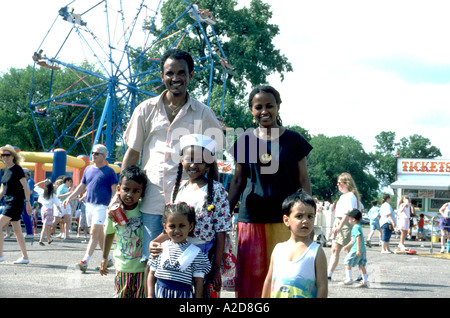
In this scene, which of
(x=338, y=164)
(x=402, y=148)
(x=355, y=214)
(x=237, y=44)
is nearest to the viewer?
(x=355, y=214)

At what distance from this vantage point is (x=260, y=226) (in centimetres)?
384

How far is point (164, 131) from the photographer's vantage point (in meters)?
3.91

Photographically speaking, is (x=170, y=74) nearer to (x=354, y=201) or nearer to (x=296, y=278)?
(x=296, y=278)

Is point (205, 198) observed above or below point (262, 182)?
below

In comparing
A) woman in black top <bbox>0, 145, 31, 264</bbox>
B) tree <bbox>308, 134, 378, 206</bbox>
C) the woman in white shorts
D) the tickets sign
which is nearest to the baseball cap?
woman in black top <bbox>0, 145, 31, 264</bbox>

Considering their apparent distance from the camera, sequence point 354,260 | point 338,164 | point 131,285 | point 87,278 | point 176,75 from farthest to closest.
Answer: point 338,164 → point 354,260 → point 87,278 → point 131,285 → point 176,75

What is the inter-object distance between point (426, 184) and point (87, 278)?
60.9 ft

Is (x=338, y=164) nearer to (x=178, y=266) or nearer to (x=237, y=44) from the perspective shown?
(x=237, y=44)

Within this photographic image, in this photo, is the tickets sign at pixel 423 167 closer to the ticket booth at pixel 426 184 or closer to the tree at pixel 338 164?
the ticket booth at pixel 426 184

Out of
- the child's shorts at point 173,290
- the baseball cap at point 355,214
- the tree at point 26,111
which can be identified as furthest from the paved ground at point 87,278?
the tree at point 26,111

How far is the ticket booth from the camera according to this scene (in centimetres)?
2281

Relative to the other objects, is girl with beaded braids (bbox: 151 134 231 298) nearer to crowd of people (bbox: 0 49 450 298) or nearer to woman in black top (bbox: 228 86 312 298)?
crowd of people (bbox: 0 49 450 298)

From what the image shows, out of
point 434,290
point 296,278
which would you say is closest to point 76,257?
point 434,290

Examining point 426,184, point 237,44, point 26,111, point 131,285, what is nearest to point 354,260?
point 131,285
